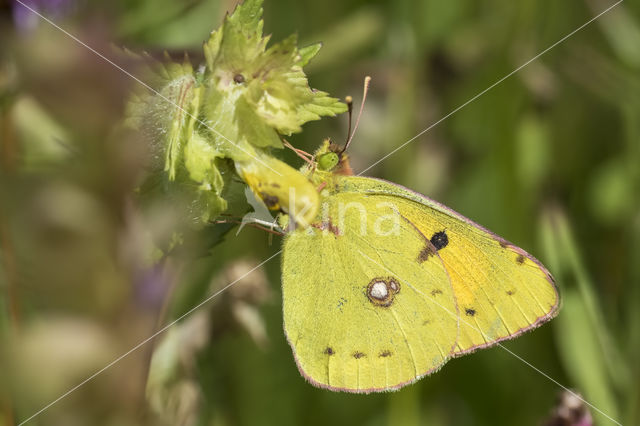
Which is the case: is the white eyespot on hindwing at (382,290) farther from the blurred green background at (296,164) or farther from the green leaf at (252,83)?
the green leaf at (252,83)

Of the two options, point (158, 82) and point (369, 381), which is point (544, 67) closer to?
point (369, 381)

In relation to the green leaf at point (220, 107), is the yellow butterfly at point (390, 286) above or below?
below

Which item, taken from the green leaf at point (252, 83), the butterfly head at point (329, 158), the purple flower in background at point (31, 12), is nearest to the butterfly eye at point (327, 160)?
the butterfly head at point (329, 158)

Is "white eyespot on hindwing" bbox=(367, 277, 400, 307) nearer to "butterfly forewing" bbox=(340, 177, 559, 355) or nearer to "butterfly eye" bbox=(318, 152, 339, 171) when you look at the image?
"butterfly forewing" bbox=(340, 177, 559, 355)

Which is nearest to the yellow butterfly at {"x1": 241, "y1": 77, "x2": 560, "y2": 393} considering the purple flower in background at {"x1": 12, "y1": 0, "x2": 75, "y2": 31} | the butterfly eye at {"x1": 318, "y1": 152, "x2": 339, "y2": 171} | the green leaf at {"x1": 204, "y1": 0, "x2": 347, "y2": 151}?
the butterfly eye at {"x1": 318, "y1": 152, "x2": 339, "y2": 171}

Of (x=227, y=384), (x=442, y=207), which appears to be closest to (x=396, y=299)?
(x=442, y=207)

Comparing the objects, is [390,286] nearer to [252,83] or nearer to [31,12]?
[252,83]

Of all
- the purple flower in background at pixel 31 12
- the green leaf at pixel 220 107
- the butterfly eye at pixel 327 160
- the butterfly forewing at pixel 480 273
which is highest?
the purple flower in background at pixel 31 12
